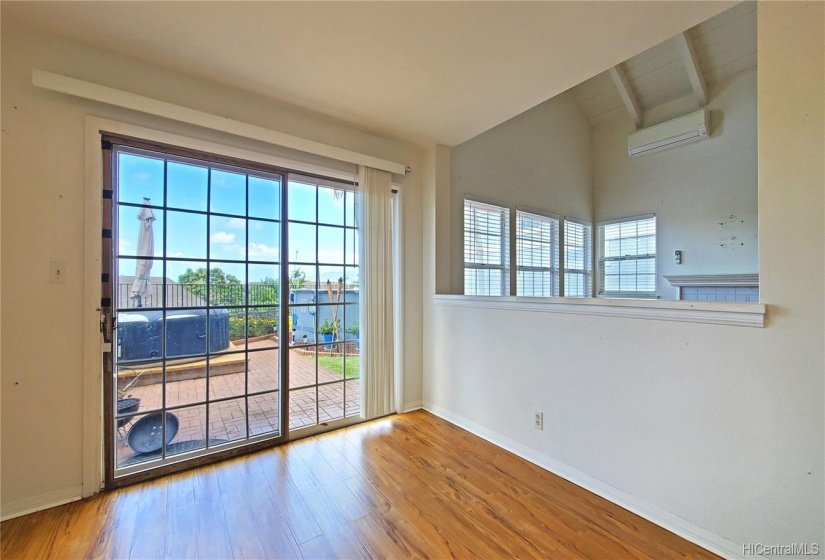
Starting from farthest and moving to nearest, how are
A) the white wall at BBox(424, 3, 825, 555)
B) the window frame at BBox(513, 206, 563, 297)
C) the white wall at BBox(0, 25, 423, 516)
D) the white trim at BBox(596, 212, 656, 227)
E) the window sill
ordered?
the white trim at BBox(596, 212, 656, 227)
the window frame at BBox(513, 206, 563, 297)
the white wall at BBox(0, 25, 423, 516)
the window sill
the white wall at BBox(424, 3, 825, 555)

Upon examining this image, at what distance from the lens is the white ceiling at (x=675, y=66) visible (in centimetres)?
368

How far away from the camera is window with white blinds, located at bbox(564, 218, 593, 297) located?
516 centimetres

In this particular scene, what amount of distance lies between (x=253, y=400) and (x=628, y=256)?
527 cm

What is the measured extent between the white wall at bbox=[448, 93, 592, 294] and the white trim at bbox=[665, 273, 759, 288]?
1.57 meters

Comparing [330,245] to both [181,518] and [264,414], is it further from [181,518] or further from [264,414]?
[181,518]

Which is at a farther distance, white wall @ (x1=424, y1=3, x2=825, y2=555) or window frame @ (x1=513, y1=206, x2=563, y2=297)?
window frame @ (x1=513, y1=206, x2=563, y2=297)

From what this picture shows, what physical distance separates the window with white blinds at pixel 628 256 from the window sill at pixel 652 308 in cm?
344

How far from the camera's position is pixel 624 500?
194cm

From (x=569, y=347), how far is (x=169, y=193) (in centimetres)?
289

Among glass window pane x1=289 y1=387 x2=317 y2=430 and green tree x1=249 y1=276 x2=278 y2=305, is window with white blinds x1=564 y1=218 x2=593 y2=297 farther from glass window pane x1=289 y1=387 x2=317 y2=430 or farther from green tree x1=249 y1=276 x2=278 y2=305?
green tree x1=249 y1=276 x2=278 y2=305

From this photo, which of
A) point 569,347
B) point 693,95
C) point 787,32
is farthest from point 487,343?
point 693,95

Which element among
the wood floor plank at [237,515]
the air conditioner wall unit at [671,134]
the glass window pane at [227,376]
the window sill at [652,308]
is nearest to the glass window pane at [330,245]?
the glass window pane at [227,376]

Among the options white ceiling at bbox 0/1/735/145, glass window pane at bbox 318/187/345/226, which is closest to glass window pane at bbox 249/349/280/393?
glass window pane at bbox 318/187/345/226

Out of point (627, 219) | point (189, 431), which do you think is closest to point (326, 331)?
point (189, 431)
